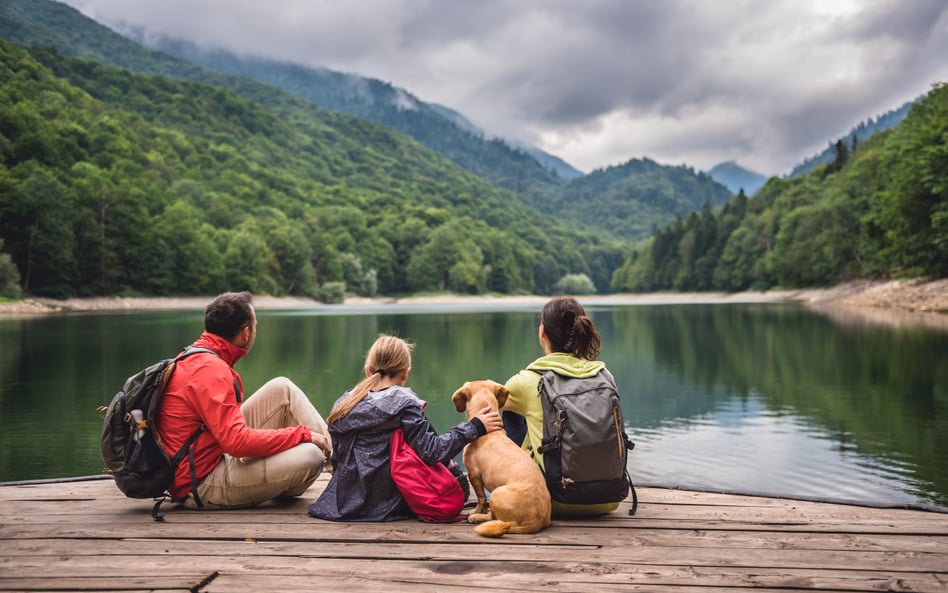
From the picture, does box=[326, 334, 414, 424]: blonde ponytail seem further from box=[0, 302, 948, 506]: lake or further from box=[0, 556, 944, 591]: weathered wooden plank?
box=[0, 302, 948, 506]: lake

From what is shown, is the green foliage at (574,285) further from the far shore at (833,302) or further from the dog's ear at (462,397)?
the dog's ear at (462,397)

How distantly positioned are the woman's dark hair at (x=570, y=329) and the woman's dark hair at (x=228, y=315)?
7.01 ft

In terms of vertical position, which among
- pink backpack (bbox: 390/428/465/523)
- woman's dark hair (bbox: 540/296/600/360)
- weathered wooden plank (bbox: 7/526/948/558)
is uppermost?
woman's dark hair (bbox: 540/296/600/360)

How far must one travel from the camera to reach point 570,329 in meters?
4.68

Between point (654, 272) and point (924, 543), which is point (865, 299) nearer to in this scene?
point (924, 543)

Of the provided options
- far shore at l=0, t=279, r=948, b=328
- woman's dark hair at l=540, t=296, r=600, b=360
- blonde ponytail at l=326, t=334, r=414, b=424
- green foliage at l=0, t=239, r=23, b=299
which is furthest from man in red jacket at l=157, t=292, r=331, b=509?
green foliage at l=0, t=239, r=23, b=299

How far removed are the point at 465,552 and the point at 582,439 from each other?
42.3 inches

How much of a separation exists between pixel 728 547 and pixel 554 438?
125 cm

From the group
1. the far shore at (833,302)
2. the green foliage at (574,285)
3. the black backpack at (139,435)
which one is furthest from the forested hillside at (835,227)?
the black backpack at (139,435)

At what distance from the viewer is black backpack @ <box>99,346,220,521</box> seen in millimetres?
4223

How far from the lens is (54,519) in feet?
15.3

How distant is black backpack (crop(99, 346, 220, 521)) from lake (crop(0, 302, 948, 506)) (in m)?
4.78

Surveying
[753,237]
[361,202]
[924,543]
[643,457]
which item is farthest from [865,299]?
[361,202]

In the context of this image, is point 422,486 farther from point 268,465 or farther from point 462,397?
point 268,465
